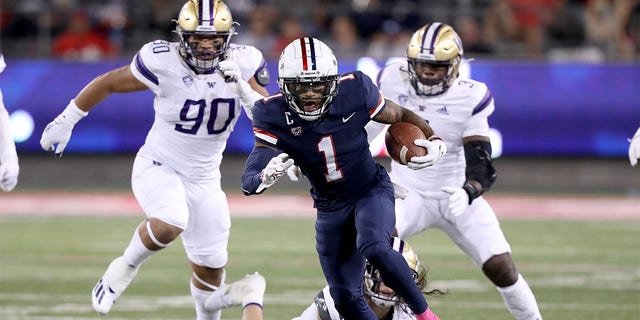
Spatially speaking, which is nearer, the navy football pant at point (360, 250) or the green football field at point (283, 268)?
the navy football pant at point (360, 250)

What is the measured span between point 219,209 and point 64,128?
37.1 inches

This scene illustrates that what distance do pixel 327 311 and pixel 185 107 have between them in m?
1.55

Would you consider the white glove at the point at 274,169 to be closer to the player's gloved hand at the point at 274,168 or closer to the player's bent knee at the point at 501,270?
the player's gloved hand at the point at 274,168

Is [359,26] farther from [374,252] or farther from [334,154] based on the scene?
[374,252]

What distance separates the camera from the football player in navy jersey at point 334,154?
5750 millimetres

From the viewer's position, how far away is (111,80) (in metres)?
6.89

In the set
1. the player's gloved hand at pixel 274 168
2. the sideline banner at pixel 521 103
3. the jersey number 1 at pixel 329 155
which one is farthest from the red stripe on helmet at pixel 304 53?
the sideline banner at pixel 521 103

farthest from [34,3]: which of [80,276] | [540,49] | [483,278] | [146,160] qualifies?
[146,160]

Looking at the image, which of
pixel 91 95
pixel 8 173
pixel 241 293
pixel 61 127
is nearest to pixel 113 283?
pixel 241 293

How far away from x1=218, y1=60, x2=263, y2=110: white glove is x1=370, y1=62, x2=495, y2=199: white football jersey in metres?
0.86

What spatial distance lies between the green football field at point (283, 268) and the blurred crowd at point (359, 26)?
299cm

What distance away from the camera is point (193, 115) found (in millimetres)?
6844

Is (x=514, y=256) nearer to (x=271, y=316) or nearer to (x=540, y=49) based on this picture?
(x=271, y=316)

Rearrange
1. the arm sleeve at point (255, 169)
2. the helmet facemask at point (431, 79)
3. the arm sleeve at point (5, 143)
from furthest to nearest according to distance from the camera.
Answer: the helmet facemask at point (431, 79), the arm sleeve at point (5, 143), the arm sleeve at point (255, 169)
